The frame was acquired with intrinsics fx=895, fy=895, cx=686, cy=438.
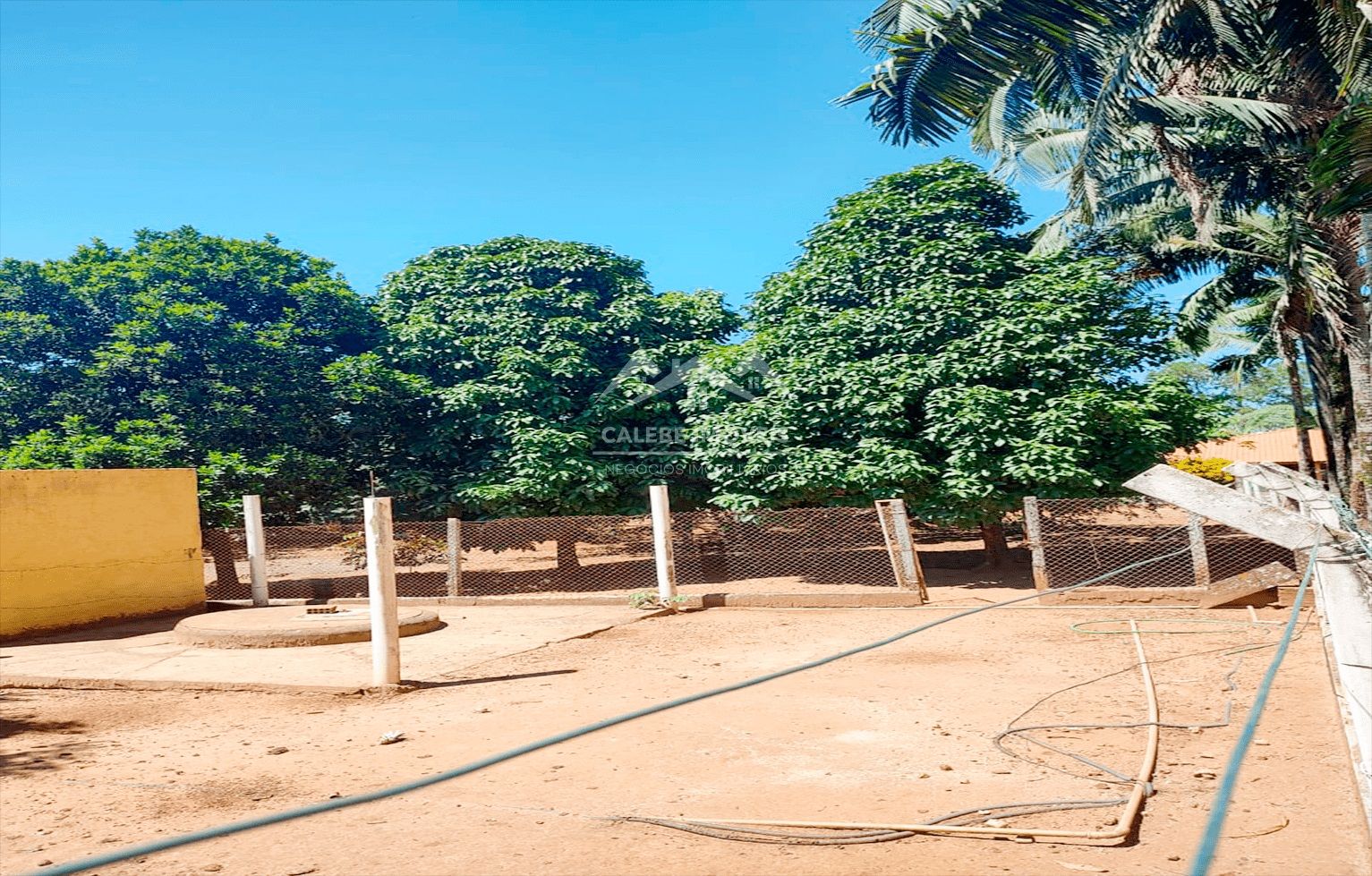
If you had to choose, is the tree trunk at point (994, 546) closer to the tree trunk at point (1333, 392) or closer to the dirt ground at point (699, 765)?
the dirt ground at point (699, 765)

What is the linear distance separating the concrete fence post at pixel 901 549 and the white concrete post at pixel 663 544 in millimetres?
2928

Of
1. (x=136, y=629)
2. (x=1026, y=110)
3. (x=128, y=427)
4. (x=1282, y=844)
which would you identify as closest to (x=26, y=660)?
(x=136, y=629)

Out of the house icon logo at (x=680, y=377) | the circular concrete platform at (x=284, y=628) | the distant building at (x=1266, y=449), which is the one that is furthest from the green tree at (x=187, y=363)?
the distant building at (x=1266, y=449)

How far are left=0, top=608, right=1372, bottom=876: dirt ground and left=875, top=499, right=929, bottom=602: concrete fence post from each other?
339cm

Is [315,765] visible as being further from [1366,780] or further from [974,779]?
[1366,780]

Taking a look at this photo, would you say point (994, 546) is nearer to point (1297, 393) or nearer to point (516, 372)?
point (516, 372)

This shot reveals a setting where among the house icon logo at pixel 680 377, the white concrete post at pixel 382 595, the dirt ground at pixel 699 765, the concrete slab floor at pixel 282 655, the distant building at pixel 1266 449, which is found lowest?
the dirt ground at pixel 699 765

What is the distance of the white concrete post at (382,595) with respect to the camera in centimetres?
761

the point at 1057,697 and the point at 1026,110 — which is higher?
the point at 1026,110

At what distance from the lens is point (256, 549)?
523 inches

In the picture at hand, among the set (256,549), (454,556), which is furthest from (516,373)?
(256,549)

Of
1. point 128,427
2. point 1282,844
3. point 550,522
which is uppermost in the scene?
point 128,427

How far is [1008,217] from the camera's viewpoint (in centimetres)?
1485

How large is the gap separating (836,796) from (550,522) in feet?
32.8
